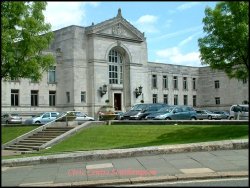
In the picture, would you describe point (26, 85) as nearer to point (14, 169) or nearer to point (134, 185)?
point (14, 169)

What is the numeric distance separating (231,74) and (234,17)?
4263 millimetres

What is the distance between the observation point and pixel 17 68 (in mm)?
27641

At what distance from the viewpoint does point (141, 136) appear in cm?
2473

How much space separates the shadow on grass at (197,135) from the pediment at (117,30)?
41.3m

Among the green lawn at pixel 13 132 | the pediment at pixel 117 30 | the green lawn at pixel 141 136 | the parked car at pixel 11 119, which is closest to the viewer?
the green lawn at pixel 141 136

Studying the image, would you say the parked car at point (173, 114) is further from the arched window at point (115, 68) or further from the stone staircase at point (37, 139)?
the arched window at point (115, 68)

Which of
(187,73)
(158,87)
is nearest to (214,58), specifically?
(158,87)

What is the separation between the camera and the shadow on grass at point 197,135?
20047 mm

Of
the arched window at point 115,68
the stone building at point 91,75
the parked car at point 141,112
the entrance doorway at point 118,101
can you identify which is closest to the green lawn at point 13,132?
the parked car at point 141,112

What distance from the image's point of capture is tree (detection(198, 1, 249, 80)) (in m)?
21.0

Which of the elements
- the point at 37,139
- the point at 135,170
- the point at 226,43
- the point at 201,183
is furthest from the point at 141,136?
the point at 201,183

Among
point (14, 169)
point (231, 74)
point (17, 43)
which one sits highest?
point (17, 43)

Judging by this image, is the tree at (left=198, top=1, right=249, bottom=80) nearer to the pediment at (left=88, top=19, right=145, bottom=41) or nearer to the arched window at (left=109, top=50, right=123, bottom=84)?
the pediment at (left=88, top=19, right=145, bottom=41)

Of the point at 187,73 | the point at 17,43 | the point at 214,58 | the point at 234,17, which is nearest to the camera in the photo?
the point at 234,17
